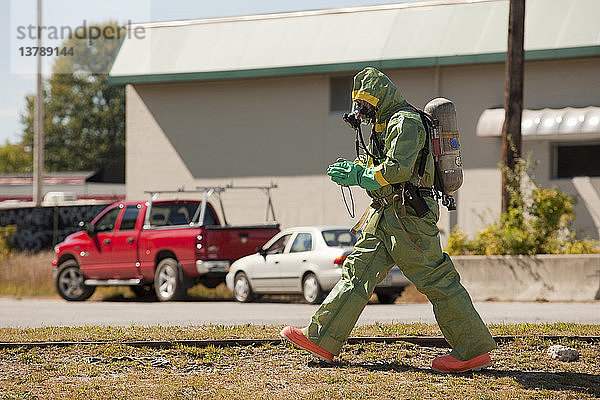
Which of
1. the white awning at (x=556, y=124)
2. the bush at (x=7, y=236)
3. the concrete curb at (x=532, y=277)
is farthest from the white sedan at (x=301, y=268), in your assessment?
the bush at (x=7, y=236)

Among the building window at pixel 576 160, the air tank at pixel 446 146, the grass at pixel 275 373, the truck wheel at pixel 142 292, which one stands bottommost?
the truck wheel at pixel 142 292

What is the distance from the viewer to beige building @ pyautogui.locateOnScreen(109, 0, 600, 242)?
2081cm

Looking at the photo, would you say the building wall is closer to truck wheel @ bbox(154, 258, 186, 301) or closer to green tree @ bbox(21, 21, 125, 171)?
truck wheel @ bbox(154, 258, 186, 301)

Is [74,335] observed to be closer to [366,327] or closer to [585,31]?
[366,327]

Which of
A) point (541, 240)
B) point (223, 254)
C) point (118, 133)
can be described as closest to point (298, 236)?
point (223, 254)

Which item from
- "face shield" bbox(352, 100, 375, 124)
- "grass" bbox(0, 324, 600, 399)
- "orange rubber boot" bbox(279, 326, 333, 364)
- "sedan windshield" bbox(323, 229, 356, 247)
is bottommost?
"grass" bbox(0, 324, 600, 399)

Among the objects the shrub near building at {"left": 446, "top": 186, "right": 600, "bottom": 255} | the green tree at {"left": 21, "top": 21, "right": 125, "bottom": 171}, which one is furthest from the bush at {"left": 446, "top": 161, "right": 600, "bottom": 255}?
the green tree at {"left": 21, "top": 21, "right": 125, "bottom": 171}

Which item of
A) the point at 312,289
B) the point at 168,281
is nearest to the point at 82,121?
the point at 168,281

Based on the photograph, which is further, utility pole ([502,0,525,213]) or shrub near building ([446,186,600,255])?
utility pole ([502,0,525,213])

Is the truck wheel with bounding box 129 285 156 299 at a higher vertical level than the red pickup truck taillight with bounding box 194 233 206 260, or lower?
lower

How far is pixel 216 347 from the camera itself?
8.21 m

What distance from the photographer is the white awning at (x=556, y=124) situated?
2009 centimetres

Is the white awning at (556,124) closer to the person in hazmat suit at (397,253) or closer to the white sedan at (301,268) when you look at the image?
the white sedan at (301,268)

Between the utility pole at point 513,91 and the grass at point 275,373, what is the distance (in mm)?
8680
